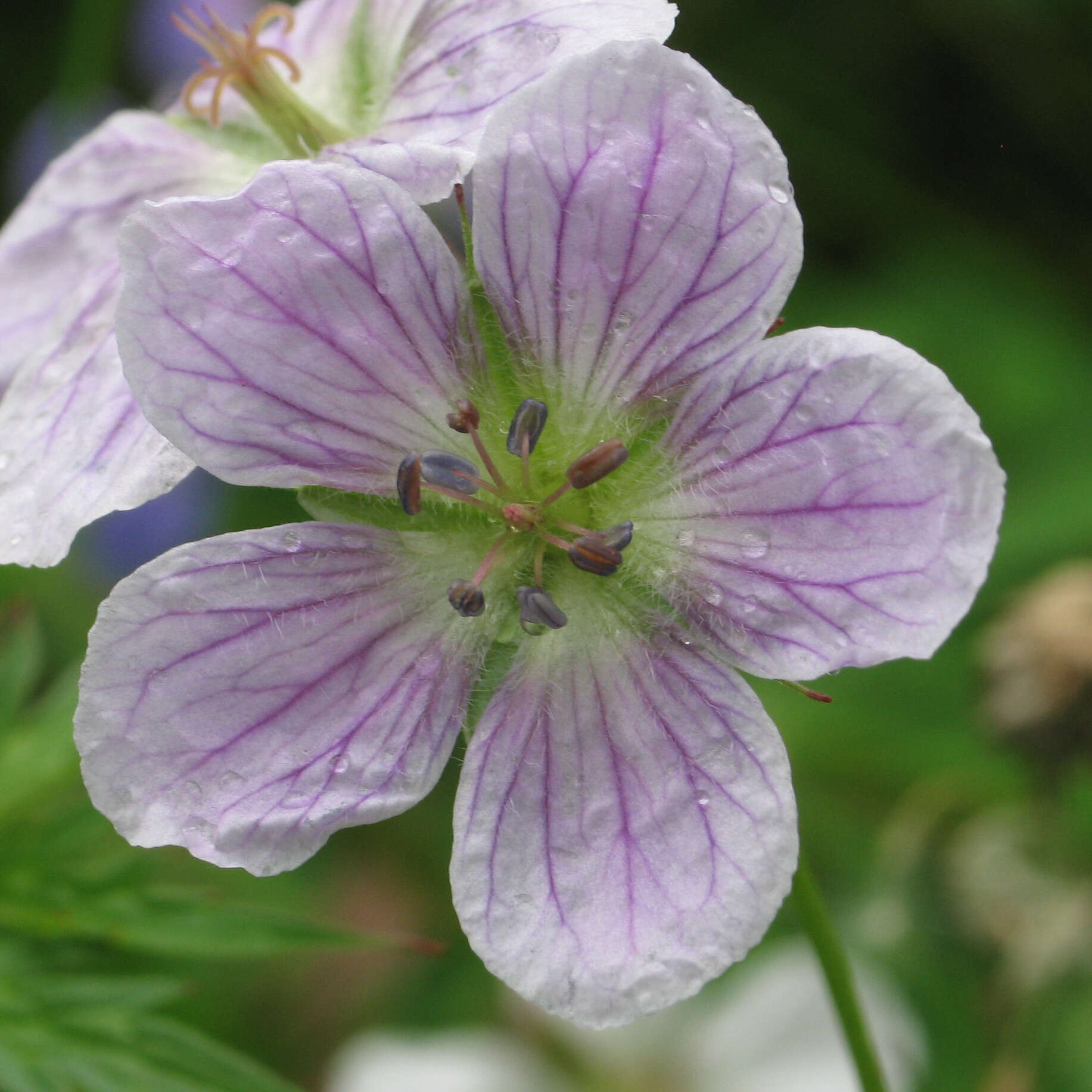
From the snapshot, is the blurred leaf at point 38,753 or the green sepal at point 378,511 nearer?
the green sepal at point 378,511

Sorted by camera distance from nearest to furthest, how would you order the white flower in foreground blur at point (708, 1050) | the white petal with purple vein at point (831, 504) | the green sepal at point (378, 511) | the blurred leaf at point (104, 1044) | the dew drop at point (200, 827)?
the white petal with purple vein at point (831, 504)
the dew drop at point (200, 827)
the green sepal at point (378, 511)
the blurred leaf at point (104, 1044)
the white flower in foreground blur at point (708, 1050)

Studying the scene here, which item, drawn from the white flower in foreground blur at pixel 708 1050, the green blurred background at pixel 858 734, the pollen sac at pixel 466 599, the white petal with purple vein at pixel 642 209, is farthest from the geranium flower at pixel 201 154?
the white flower in foreground blur at pixel 708 1050

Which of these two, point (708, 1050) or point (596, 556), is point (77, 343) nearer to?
point (596, 556)

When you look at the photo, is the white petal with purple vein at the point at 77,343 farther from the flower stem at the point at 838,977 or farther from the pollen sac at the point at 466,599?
the flower stem at the point at 838,977

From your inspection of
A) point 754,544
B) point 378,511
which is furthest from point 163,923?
point 754,544

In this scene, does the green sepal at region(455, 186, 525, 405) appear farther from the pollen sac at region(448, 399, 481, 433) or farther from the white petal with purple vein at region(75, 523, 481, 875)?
the white petal with purple vein at region(75, 523, 481, 875)

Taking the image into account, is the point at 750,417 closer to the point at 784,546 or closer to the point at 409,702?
the point at 784,546

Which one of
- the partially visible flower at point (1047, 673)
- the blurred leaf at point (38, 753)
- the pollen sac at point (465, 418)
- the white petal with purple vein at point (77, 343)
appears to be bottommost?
the partially visible flower at point (1047, 673)

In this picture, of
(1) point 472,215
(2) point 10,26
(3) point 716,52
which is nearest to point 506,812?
(1) point 472,215
